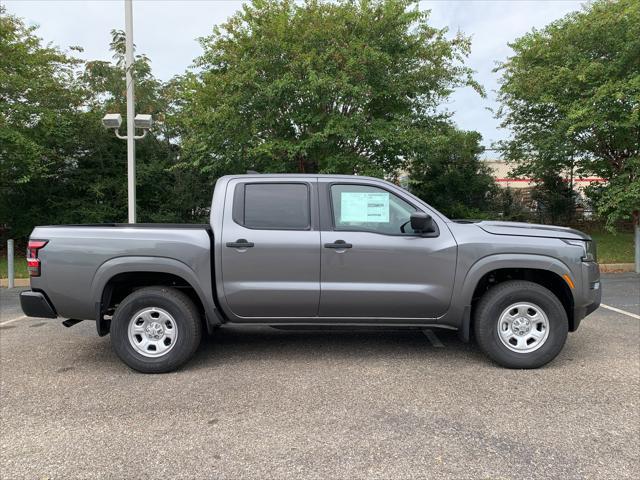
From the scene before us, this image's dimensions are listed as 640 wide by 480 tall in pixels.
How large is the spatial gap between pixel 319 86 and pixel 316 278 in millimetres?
6587

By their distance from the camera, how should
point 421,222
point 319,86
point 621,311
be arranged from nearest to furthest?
point 421,222
point 621,311
point 319,86

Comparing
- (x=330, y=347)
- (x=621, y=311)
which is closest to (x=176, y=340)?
(x=330, y=347)

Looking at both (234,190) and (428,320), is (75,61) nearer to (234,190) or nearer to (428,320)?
(234,190)

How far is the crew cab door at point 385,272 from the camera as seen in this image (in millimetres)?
4121

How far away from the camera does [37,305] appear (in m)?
4.13

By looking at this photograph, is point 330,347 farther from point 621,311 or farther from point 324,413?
point 621,311

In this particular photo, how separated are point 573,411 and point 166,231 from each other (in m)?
3.61

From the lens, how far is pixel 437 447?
2.82m

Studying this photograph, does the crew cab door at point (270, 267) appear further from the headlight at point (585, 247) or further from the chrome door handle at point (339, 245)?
the headlight at point (585, 247)

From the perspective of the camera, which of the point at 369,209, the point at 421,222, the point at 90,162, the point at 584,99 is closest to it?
the point at 421,222

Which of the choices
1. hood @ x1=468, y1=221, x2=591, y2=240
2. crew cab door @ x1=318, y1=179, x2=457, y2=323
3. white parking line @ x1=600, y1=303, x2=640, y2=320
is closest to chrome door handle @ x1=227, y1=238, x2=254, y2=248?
crew cab door @ x1=318, y1=179, x2=457, y2=323

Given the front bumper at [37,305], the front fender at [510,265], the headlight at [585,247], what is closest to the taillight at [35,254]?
the front bumper at [37,305]

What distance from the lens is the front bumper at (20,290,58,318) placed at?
413cm

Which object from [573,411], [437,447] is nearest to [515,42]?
[573,411]
